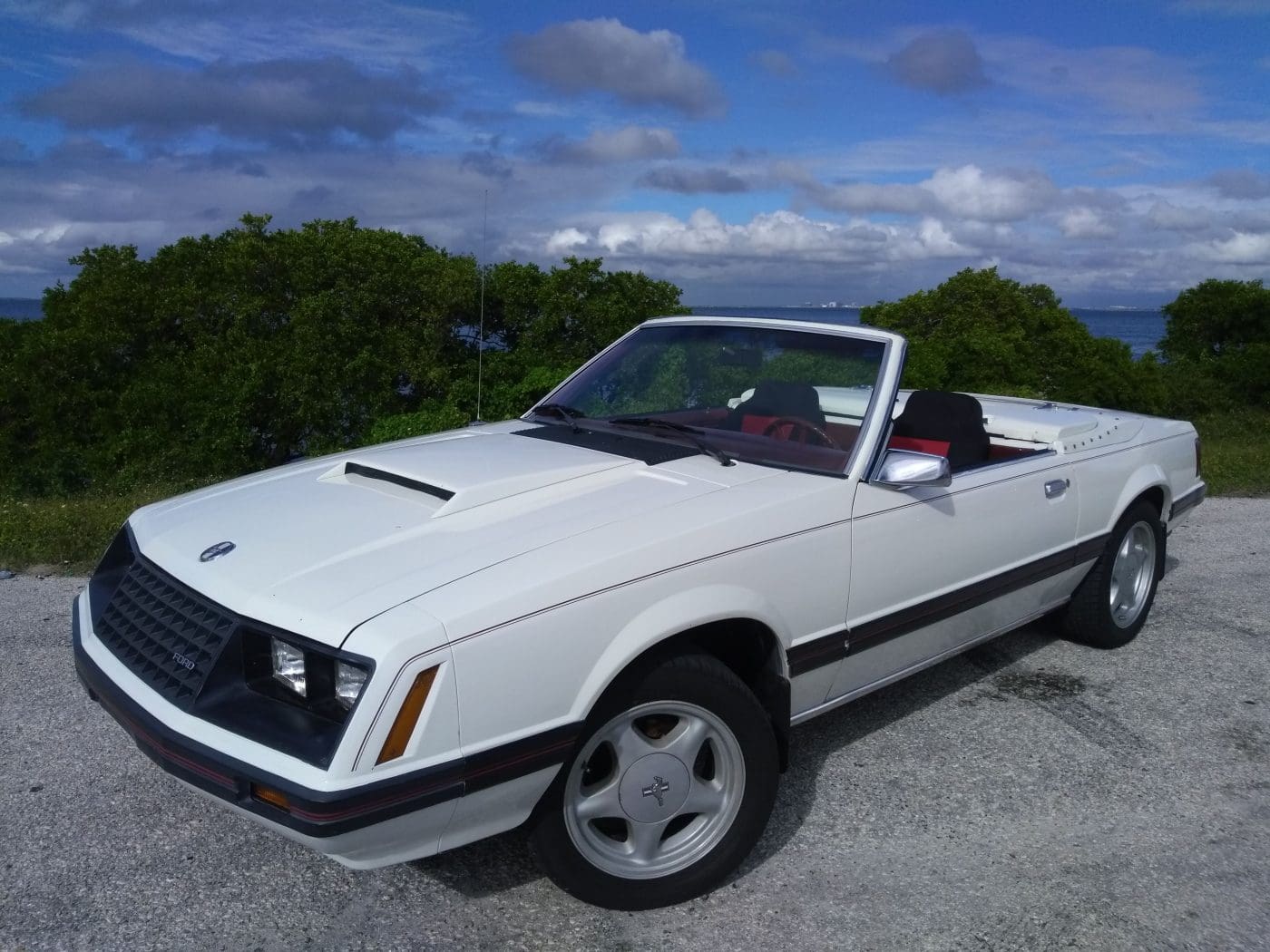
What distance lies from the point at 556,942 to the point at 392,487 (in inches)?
56.3

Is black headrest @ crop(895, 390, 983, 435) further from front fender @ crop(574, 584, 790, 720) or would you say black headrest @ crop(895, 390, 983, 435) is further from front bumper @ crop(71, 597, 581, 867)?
front bumper @ crop(71, 597, 581, 867)

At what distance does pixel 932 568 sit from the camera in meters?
3.67

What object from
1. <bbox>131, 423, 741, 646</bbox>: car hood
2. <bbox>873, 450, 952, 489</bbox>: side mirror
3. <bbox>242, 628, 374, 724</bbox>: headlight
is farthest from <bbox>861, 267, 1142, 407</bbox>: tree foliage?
<bbox>242, 628, 374, 724</bbox>: headlight

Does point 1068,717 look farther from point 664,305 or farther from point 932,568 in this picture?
point 664,305

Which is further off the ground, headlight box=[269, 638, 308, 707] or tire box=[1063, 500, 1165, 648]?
headlight box=[269, 638, 308, 707]

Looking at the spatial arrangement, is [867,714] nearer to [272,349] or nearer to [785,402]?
[785,402]

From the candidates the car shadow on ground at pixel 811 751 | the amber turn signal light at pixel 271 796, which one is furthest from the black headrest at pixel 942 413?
the amber turn signal light at pixel 271 796

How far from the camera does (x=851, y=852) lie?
325cm

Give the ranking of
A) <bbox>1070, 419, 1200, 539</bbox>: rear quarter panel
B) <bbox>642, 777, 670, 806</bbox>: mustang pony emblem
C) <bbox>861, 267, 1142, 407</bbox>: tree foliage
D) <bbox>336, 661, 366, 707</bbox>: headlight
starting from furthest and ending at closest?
<bbox>861, 267, 1142, 407</bbox>: tree foliage, <bbox>1070, 419, 1200, 539</bbox>: rear quarter panel, <bbox>642, 777, 670, 806</bbox>: mustang pony emblem, <bbox>336, 661, 366, 707</bbox>: headlight

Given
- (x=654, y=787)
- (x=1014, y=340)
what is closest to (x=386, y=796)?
(x=654, y=787)

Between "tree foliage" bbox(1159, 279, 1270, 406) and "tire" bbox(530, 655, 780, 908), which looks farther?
"tree foliage" bbox(1159, 279, 1270, 406)

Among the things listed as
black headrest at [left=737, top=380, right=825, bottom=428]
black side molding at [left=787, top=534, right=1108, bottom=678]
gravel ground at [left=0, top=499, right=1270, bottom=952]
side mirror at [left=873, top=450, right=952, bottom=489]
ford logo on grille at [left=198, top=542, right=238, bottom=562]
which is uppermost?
black headrest at [left=737, top=380, right=825, bottom=428]

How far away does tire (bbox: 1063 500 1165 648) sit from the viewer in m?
4.85

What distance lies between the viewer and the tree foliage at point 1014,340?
12.1m
